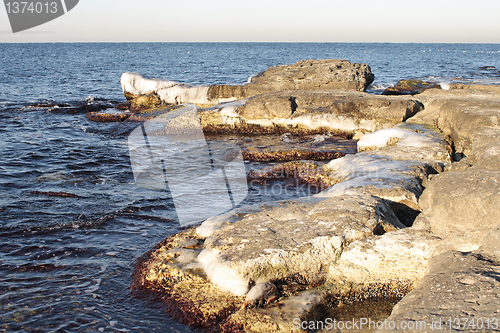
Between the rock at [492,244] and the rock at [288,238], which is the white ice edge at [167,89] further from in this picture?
the rock at [492,244]

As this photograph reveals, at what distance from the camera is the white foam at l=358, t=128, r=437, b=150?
8.36 metres

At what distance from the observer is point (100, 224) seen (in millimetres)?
6914

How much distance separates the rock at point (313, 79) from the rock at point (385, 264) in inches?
448

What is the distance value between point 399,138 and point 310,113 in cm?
393

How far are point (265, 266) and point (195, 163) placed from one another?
22.5 ft

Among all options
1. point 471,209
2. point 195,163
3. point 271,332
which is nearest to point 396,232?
point 471,209

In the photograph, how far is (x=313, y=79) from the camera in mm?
15203

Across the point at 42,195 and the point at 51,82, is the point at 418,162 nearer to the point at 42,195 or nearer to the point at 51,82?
the point at 42,195

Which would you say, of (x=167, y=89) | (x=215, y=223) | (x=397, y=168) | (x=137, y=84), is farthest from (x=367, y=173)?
(x=137, y=84)

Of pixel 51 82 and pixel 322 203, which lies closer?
pixel 322 203

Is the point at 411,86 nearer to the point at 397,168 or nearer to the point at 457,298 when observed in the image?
the point at 397,168

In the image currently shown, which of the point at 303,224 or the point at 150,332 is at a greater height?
the point at 303,224

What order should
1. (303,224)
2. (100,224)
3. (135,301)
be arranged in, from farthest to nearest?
(100,224) → (303,224) → (135,301)

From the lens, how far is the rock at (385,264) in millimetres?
4227
